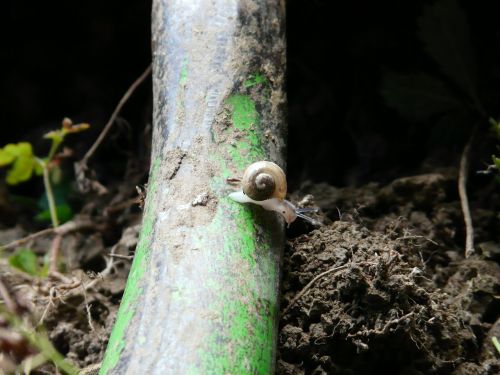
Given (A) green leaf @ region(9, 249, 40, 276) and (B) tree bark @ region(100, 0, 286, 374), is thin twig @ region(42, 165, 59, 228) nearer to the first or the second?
(A) green leaf @ region(9, 249, 40, 276)

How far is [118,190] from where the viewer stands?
7.54 ft

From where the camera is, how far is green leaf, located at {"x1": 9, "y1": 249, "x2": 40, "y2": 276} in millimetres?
1906

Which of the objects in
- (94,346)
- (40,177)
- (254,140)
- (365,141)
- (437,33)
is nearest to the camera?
(254,140)

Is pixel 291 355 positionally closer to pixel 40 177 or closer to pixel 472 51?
pixel 472 51

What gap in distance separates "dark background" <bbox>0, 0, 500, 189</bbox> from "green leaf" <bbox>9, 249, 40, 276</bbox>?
57 cm


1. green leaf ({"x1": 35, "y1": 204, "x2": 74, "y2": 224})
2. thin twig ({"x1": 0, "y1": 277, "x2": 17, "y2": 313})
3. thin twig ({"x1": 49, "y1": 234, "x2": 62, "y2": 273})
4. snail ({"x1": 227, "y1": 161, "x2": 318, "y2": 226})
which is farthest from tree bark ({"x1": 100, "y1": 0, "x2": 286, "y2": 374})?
green leaf ({"x1": 35, "y1": 204, "x2": 74, "y2": 224})

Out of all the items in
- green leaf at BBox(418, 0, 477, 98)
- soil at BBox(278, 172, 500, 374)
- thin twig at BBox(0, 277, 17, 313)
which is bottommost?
thin twig at BBox(0, 277, 17, 313)

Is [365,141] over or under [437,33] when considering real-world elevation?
under

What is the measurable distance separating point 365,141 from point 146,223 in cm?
112

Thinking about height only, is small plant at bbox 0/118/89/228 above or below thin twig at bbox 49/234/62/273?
above

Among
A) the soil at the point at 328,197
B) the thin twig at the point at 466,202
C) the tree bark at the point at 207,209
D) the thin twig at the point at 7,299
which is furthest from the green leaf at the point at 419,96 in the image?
the thin twig at the point at 7,299

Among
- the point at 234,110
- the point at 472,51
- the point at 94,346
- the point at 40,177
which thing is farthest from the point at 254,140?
the point at 40,177

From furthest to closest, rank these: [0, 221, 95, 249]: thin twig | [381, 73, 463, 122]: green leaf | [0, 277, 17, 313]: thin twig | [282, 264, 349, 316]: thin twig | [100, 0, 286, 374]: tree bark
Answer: [381, 73, 463, 122]: green leaf
[0, 221, 95, 249]: thin twig
[282, 264, 349, 316]: thin twig
[0, 277, 17, 313]: thin twig
[100, 0, 286, 374]: tree bark

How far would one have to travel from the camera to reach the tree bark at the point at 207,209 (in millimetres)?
1213
